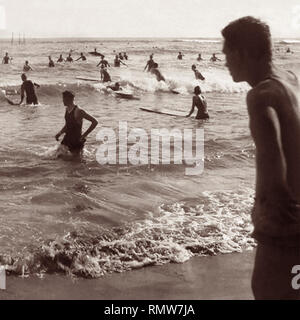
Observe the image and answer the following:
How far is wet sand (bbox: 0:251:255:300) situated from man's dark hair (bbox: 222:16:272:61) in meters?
2.52

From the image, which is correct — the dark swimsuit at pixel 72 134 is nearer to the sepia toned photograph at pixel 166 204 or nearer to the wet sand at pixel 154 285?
the sepia toned photograph at pixel 166 204

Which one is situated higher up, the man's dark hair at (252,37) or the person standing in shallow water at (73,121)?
the man's dark hair at (252,37)

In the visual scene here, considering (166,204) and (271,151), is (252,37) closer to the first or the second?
(271,151)

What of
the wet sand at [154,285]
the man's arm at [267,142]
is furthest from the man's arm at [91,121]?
the man's arm at [267,142]

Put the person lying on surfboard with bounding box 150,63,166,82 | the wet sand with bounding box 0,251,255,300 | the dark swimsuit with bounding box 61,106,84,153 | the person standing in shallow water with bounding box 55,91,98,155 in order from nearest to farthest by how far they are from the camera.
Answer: the wet sand with bounding box 0,251,255,300 < the person standing in shallow water with bounding box 55,91,98,155 < the dark swimsuit with bounding box 61,106,84,153 < the person lying on surfboard with bounding box 150,63,166,82

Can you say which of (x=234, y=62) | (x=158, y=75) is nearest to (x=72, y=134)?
(x=234, y=62)

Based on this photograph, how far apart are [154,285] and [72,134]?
5622 millimetres

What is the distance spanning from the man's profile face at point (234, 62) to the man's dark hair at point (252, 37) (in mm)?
30

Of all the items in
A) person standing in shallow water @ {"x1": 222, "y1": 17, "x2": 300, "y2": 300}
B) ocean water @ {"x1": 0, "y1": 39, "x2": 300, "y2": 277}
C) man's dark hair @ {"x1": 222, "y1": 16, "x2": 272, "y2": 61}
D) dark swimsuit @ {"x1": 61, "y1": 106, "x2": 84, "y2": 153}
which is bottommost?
ocean water @ {"x1": 0, "y1": 39, "x2": 300, "y2": 277}

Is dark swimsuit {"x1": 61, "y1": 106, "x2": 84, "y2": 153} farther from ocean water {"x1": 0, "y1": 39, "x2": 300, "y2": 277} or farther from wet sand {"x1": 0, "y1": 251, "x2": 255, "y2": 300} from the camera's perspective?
wet sand {"x1": 0, "y1": 251, "x2": 255, "y2": 300}

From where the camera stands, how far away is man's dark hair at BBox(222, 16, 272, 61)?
7.51ft

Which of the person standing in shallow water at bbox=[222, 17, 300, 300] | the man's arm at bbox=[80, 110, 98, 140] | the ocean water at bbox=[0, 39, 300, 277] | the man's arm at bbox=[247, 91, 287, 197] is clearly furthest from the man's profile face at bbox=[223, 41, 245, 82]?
the man's arm at bbox=[80, 110, 98, 140]

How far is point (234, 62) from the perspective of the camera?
235 cm

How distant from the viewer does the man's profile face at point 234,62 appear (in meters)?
2.34
